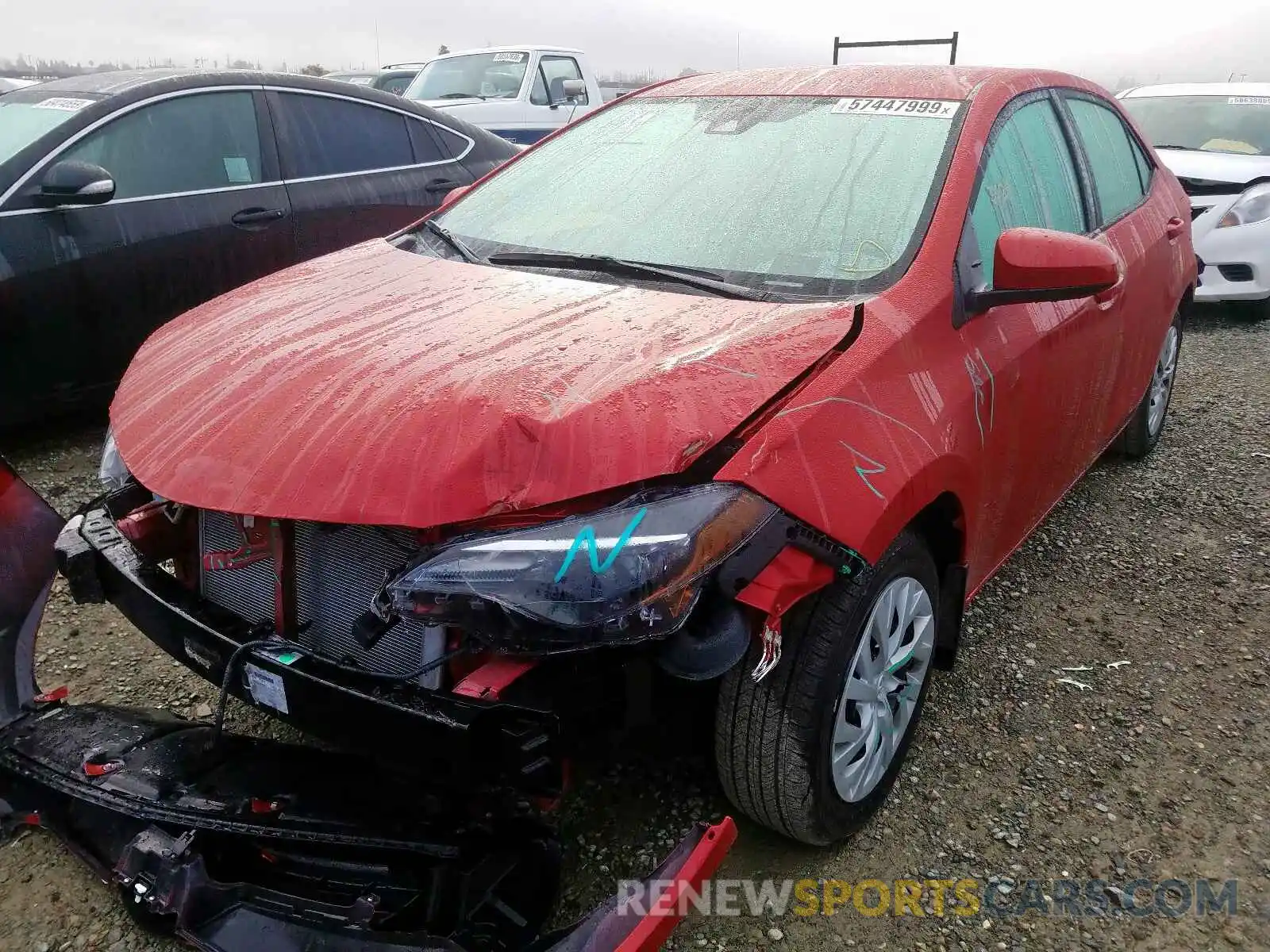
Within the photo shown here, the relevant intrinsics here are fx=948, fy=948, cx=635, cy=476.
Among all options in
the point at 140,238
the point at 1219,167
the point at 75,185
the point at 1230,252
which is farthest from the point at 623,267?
the point at 1219,167

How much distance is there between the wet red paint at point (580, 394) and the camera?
1.59m

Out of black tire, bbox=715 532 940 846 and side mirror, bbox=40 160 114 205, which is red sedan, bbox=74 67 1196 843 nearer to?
black tire, bbox=715 532 940 846

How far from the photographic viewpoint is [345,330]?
2.00m

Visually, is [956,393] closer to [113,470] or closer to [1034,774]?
[1034,774]

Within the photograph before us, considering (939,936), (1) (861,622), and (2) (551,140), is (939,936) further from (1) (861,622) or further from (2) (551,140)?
(2) (551,140)

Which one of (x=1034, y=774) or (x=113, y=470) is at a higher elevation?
(x=113, y=470)

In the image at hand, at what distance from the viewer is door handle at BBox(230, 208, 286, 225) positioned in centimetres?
430

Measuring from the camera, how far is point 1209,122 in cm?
738

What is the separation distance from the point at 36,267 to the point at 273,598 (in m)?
2.67

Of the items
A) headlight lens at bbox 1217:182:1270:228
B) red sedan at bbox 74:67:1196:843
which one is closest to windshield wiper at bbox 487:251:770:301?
red sedan at bbox 74:67:1196:843

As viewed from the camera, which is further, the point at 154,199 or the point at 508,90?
the point at 508,90

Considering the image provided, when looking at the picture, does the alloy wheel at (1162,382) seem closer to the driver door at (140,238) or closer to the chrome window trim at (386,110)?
the chrome window trim at (386,110)

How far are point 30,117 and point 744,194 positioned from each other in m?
3.48

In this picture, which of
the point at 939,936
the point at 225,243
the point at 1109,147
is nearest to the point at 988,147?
the point at 1109,147
